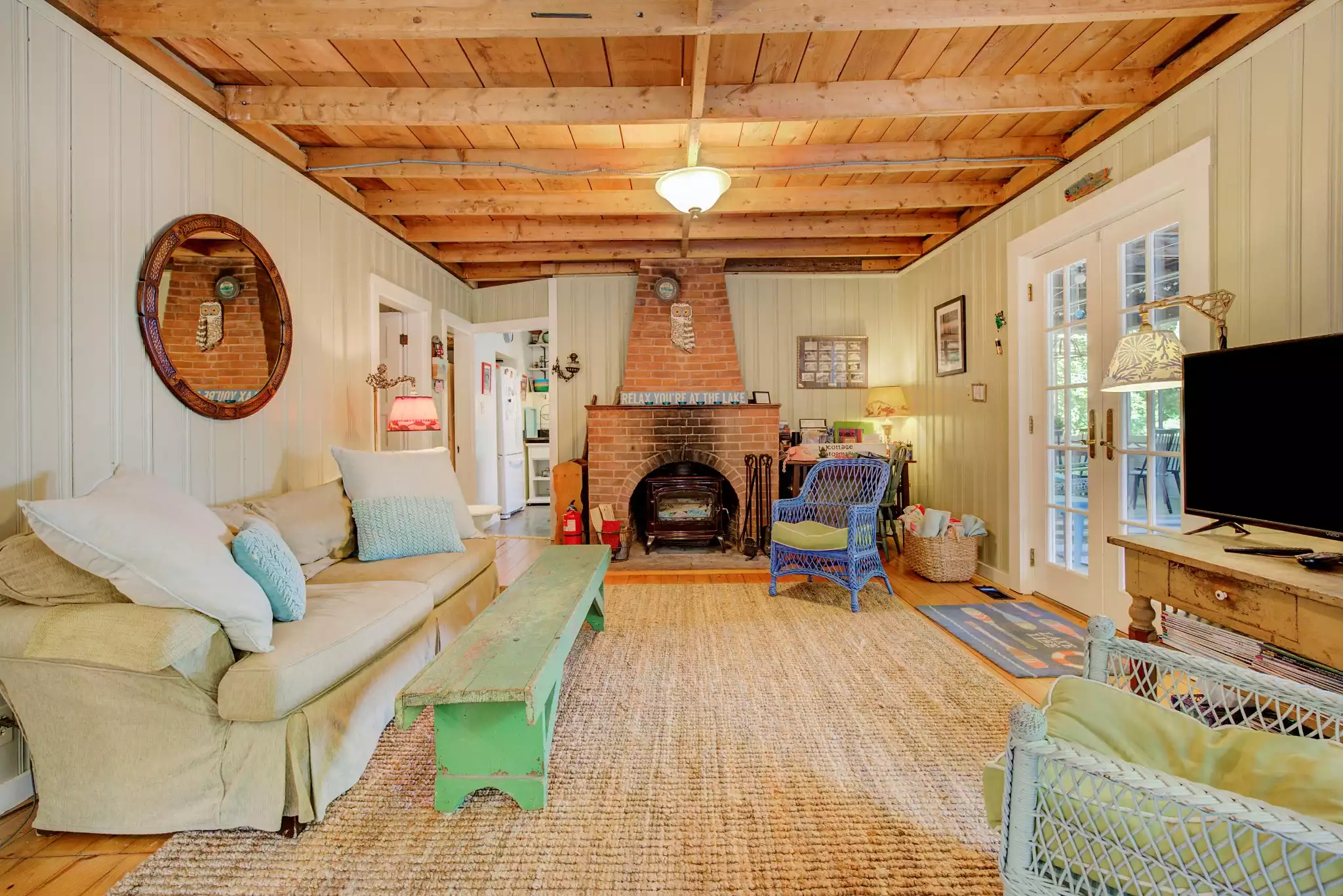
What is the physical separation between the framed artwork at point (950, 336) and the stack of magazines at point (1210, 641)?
256cm

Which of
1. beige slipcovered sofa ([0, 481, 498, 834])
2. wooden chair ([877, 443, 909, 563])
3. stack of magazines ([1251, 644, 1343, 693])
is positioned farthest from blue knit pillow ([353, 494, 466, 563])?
wooden chair ([877, 443, 909, 563])

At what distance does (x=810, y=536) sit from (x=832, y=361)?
233 centimetres

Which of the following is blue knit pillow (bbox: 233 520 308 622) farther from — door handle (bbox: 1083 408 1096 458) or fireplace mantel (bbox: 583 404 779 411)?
door handle (bbox: 1083 408 1096 458)

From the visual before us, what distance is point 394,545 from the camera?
8.40 ft

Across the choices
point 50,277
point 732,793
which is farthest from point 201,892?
point 50,277

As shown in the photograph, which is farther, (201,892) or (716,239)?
(716,239)

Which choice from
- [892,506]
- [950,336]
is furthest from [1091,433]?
[892,506]

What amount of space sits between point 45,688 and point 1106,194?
428cm

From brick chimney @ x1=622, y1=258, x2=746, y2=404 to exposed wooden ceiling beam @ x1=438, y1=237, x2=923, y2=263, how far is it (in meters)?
0.29

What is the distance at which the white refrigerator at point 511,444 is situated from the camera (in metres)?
6.40

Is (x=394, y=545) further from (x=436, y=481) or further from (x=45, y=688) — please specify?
(x=45, y=688)


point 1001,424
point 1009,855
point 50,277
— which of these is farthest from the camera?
point 1001,424

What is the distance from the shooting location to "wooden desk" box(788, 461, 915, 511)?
4402mm

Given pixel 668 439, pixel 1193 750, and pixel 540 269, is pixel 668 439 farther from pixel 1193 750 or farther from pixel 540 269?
pixel 1193 750
